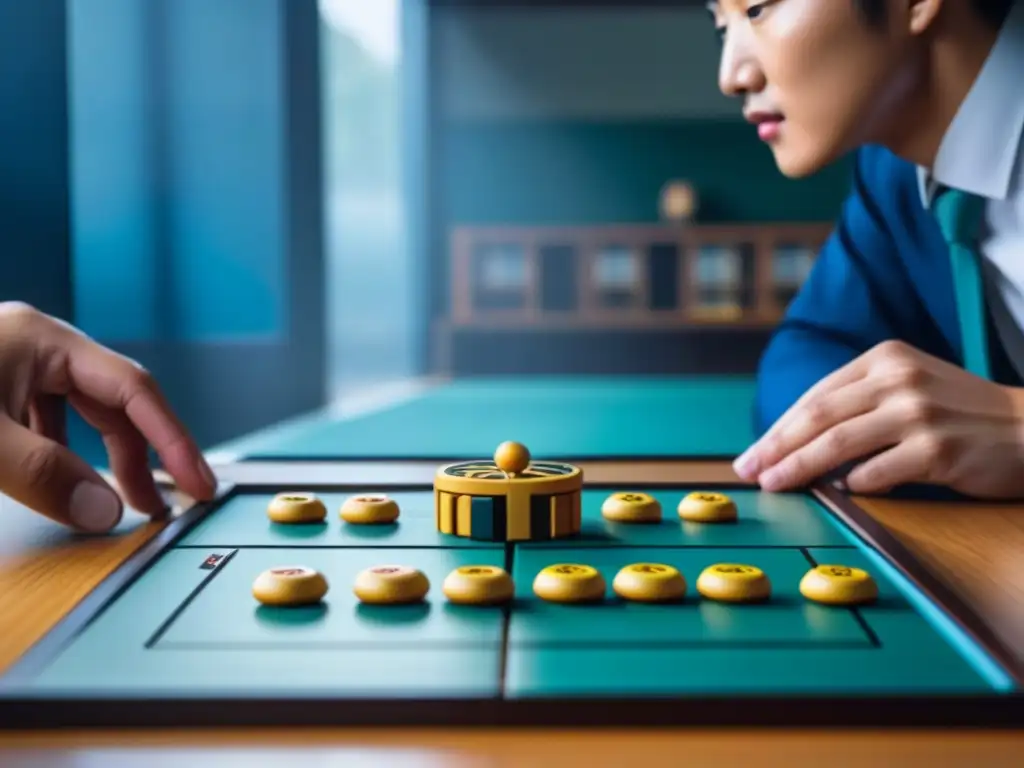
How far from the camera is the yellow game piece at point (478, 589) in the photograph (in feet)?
1.49

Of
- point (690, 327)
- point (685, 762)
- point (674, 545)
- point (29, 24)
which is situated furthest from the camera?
point (690, 327)

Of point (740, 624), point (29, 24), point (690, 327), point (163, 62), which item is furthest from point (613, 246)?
point (740, 624)

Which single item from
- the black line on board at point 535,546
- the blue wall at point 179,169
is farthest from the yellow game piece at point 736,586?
the blue wall at point 179,169

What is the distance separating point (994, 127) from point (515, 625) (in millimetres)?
754

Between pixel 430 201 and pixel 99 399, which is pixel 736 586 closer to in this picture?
pixel 99 399

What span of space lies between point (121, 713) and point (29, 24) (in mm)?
1554

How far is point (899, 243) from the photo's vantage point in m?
1.16

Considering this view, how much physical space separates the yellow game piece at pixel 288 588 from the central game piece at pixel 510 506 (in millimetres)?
140

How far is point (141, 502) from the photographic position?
0.71 meters

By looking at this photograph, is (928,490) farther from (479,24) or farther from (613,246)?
(479,24)

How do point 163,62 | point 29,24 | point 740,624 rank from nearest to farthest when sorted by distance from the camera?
point 740,624 → point 29,24 → point 163,62

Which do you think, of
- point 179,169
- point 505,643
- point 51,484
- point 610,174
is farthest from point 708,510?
point 610,174

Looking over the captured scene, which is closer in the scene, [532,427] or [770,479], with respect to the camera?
[770,479]

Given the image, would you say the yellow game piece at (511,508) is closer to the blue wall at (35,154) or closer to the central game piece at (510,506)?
the central game piece at (510,506)
